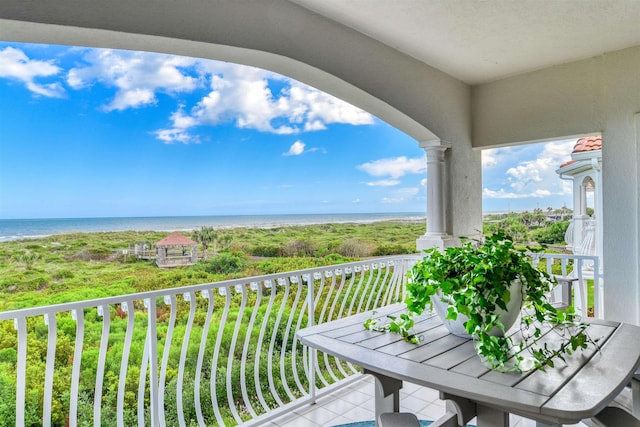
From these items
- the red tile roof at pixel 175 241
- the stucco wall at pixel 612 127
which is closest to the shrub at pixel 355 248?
the red tile roof at pixel 175 241

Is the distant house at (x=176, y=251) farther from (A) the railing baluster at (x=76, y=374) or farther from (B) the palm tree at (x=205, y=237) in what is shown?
(A) the railing baluster at (x=76, y=374)

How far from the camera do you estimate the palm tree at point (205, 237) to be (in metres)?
11.6

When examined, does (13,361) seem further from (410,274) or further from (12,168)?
(12,168)

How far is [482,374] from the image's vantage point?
118cm

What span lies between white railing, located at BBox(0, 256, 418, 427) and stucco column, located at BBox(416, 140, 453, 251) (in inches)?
13.8

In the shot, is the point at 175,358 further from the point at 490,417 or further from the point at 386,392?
the point at 490,417

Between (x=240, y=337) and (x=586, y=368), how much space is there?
6.84 m

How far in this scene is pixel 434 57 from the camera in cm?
351

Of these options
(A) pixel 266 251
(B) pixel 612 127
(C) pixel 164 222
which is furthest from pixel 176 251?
(B) pixel 612 127

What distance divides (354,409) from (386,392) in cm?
154

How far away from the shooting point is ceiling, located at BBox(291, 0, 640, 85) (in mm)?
2568

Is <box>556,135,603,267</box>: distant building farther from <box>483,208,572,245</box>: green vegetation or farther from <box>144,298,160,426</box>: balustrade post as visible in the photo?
<box>144,298,160,426</box>: balustrade post

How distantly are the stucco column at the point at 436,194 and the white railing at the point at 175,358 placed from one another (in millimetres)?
351

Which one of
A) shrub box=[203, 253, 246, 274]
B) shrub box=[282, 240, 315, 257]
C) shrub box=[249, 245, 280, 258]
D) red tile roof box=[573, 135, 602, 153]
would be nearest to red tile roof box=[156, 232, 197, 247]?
shrub box=[203, 253, 246, 274]
